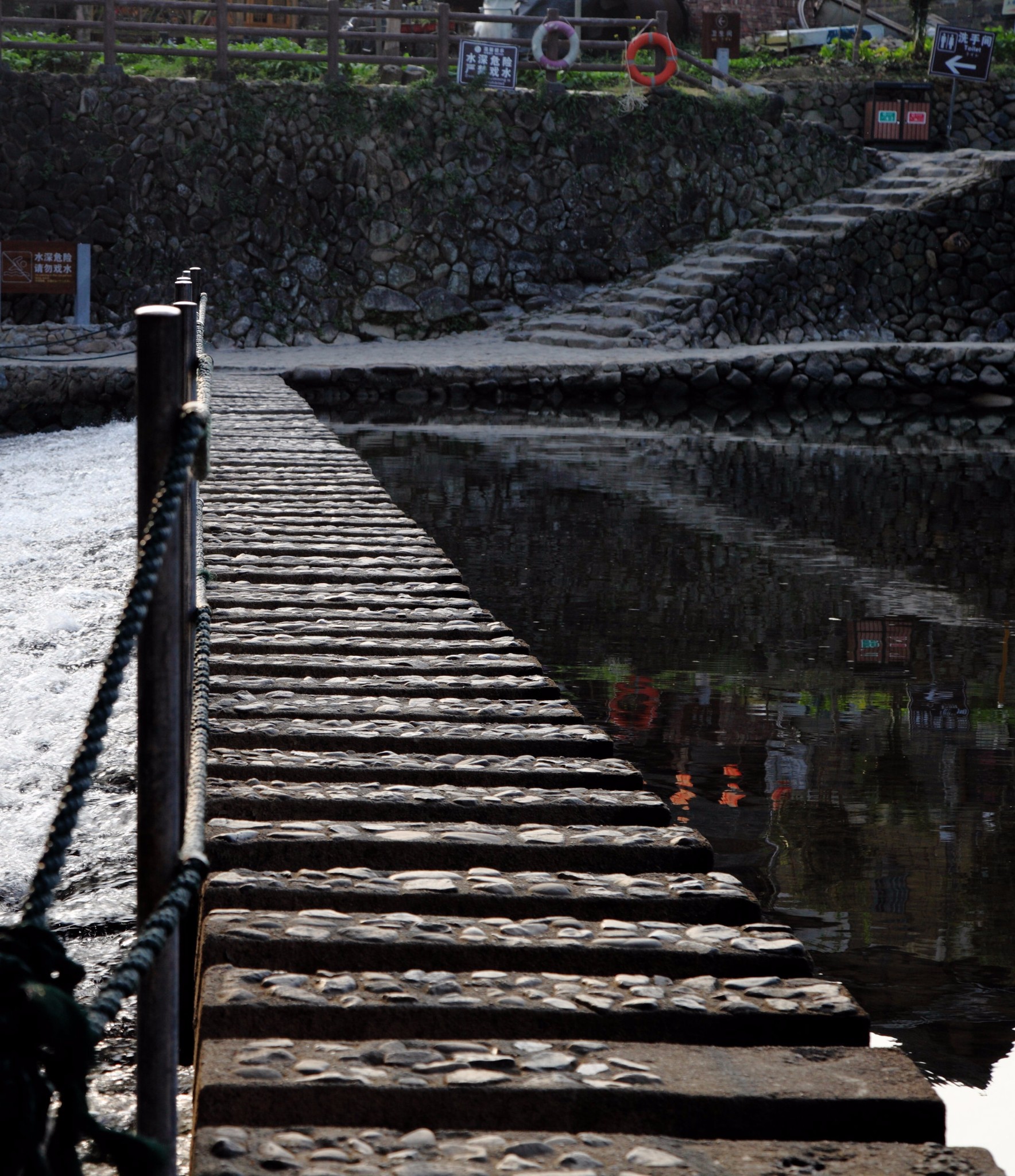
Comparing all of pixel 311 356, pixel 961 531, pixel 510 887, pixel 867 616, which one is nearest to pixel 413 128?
pixel 311 356

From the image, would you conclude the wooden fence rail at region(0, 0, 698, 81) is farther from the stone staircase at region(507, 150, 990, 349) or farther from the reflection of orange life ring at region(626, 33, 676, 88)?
the stone staircase at region(507, 150, 990, 349)

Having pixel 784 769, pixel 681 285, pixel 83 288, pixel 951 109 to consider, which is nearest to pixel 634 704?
pixel 784 769

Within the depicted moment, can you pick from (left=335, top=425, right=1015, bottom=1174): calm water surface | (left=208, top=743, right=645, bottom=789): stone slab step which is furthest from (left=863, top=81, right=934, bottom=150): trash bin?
(left=208, top=743, right=645, bottom=789): stone slab step

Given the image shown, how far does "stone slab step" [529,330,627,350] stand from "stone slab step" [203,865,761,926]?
1526 centimetres

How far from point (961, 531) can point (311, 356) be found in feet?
29.0

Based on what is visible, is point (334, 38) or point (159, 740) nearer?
point (159, 740)

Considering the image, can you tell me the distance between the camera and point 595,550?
886 centimetres

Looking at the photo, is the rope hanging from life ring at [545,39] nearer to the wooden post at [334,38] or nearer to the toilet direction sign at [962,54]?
the wooden post at [334,38]

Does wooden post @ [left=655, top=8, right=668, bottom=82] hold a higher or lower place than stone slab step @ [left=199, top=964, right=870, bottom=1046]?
higher

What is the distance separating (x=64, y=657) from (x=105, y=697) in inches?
191

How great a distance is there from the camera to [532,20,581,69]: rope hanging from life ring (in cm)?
1928

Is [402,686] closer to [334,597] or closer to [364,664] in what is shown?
[364,664]

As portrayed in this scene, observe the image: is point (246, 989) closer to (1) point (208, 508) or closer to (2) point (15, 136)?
(1) point (208, 508)

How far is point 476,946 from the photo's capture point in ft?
7.22
